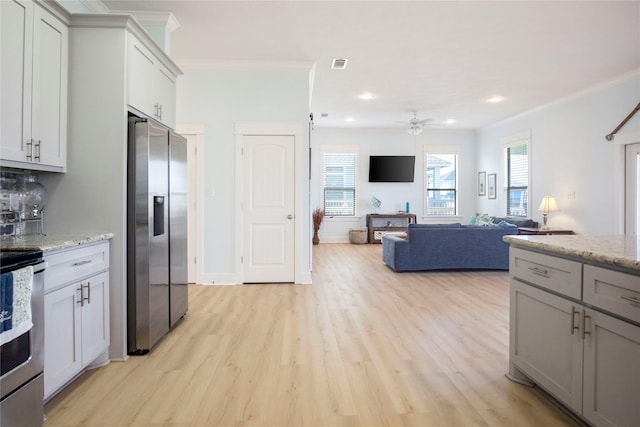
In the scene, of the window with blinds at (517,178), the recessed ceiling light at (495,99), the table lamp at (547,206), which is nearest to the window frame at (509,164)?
the window with blinds at (517,178)

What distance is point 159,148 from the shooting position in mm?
2746

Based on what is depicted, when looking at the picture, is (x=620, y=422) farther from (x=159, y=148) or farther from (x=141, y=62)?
(x=141, y=62)

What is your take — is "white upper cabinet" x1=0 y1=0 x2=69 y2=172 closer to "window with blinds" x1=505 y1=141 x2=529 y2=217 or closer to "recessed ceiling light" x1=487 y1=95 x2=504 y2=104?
"recessed ceiling light" x1=487 y1=95 x2=504 y2=104

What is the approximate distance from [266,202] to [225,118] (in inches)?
48.7

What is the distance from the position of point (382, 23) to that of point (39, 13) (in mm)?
2868

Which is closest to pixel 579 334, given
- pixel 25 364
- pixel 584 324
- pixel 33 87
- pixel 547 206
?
pixel 584 324

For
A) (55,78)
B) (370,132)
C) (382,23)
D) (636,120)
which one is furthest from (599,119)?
(55,78)

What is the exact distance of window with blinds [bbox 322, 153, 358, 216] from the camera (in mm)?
9453

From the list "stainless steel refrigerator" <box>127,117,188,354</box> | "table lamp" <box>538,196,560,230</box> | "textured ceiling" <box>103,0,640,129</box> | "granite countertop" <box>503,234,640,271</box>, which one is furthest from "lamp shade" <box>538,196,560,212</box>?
"stainless steel refrigerator" <box>127,117,188,354</box>

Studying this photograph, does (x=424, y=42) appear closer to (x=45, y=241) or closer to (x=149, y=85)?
(x=149, y=85)

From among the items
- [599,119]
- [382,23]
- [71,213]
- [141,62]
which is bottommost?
[71,213]

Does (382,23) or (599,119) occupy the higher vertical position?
(382,23)

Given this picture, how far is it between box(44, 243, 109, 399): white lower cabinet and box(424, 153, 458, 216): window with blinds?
8.45 meters

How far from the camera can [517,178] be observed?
784 cm
